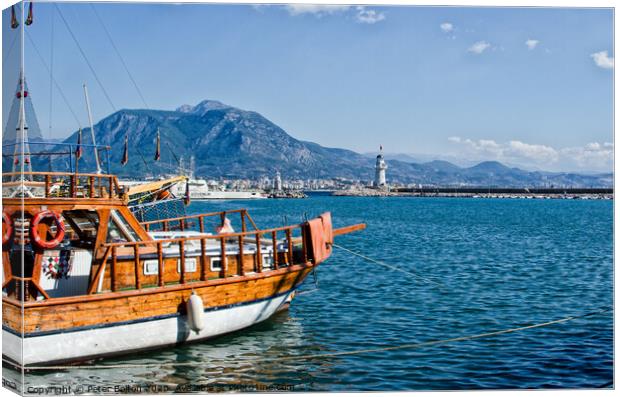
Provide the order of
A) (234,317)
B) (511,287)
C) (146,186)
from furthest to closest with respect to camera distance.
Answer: (146,186)
(511,287)
(234,317)

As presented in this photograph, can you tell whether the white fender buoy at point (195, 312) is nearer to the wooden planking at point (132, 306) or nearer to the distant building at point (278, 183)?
the wooden planking at point (132, 306)

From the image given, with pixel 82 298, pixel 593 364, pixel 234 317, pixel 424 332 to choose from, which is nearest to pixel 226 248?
pixel 234 317

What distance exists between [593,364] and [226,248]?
7.98 meters

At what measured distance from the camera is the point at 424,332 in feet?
51.1

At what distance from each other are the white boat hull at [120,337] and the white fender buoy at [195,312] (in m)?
0.24

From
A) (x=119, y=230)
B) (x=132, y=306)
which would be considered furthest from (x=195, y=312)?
(x=119, y=230)

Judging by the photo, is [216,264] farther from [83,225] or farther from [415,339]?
[415,339]

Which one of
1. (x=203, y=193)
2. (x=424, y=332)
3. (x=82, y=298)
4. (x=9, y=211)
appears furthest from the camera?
(x=203, y=193)

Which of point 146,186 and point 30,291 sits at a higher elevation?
point 146,186

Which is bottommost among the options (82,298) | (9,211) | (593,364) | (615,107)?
(593,364)

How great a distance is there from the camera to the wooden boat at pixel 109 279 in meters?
11.7

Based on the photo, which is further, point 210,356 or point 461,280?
point 461,280

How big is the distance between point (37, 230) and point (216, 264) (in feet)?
13.1

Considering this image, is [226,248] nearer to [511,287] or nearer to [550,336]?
[550,336]
